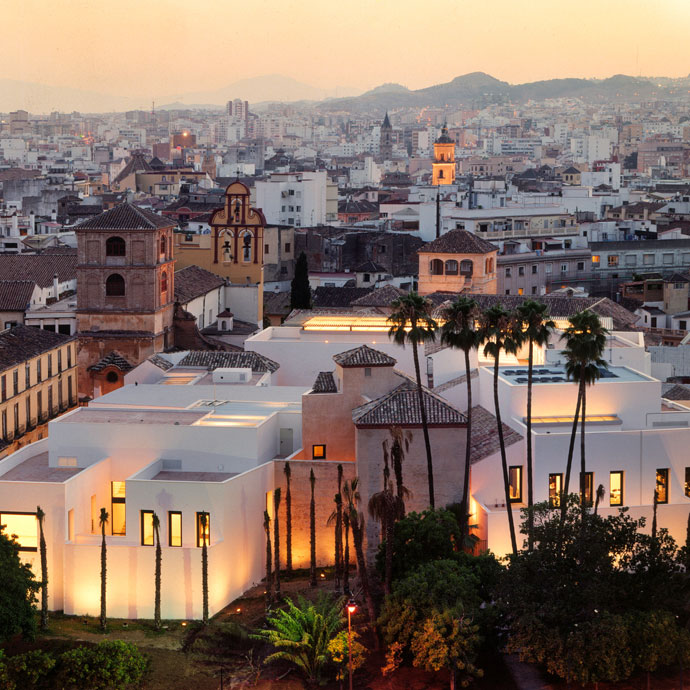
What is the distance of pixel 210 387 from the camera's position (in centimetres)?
4469

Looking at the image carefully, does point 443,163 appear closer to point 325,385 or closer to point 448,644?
point 325,385

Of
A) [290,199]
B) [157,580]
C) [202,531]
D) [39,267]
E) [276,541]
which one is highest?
[290,199]

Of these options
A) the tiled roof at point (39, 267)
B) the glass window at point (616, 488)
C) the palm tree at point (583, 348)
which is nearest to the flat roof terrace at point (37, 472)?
the palm tree at point (583, 348)

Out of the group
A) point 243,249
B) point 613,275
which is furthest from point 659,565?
point 613,275

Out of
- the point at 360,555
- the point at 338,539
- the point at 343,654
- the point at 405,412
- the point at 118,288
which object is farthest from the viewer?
the point at 118,288

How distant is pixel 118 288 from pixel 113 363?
365 cm

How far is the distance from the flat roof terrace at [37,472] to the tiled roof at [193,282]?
22.8m

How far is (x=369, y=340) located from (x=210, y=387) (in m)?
7.67

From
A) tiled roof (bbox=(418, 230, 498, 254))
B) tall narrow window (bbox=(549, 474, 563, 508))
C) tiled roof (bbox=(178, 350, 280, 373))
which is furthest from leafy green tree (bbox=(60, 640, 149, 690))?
tiled roof (bbox=(418, 230, 498, 254))

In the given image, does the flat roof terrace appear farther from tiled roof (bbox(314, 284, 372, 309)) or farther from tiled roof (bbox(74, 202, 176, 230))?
tiled roof (bbox(314, 284, 372, 309))

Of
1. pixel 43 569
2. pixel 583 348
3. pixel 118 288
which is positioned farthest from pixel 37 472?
pixel 118 288

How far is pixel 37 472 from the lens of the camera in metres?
38.3

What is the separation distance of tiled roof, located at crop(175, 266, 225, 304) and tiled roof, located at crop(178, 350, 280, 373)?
11717mm

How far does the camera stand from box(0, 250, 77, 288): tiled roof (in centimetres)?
7006
